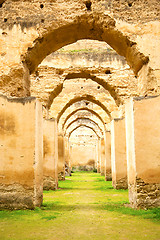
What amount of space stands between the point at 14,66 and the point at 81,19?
1946mm

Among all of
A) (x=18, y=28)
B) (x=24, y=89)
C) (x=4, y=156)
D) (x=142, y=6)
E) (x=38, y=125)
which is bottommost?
(x=4, y=156)

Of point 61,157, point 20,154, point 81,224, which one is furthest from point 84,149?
point 81,224

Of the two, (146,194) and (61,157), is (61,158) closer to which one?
(61,157)

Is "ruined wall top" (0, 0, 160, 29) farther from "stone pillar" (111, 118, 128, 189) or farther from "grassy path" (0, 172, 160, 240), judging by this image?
"grassy path" (0, 172, 160, 240)

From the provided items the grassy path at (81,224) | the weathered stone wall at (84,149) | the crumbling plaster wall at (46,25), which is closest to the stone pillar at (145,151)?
the grassy path at (81,224)

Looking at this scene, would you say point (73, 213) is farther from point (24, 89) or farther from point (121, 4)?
point (121, 4)

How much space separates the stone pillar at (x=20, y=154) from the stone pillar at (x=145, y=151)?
178 cm

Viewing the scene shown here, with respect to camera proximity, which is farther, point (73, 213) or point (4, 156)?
point (4, 156)

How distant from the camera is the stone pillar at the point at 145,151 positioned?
487cm

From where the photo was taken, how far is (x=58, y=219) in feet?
13.9

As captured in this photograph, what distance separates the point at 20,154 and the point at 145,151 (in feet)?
7.39

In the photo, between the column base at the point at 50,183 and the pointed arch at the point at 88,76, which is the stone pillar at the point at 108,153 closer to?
the pointed arch at the point at 88,76

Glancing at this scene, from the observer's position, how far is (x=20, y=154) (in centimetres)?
511

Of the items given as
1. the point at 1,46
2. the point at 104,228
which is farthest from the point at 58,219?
the point at 1,46
